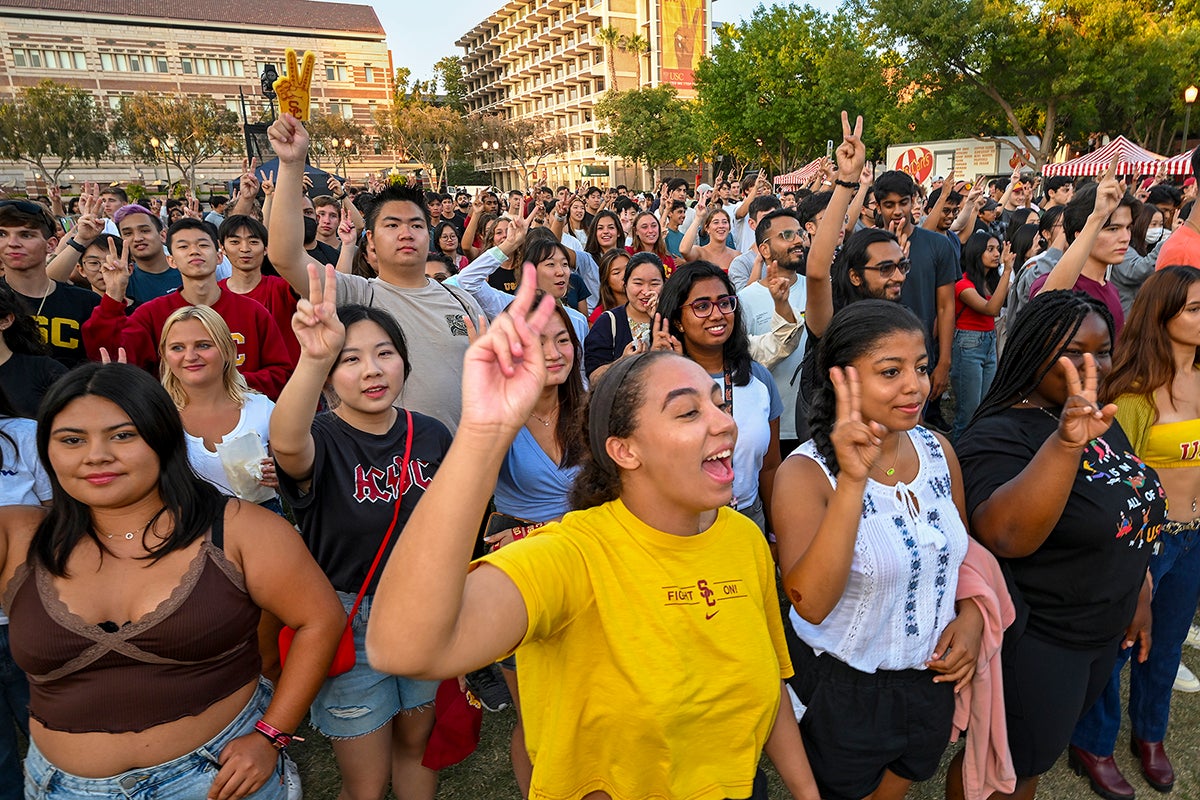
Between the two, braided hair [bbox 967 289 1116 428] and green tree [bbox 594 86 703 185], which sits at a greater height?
green tree [bbox 594 86 703 185]

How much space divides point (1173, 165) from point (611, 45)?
158 ft

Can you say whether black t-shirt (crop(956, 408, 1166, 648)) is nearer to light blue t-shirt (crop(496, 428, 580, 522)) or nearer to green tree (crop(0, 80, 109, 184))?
light blue t-shirt (crop(496, 428, 580, 522))

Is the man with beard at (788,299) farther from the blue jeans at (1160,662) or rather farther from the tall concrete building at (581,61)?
the tall concrete building at (581,61)

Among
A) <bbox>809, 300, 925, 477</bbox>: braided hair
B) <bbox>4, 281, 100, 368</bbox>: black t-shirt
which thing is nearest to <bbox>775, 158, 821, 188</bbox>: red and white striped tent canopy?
<bbox>4, 281, 100, 368</bbox>: black t-shirt

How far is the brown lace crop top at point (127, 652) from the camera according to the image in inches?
67.9

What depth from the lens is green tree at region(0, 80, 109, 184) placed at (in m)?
39.3

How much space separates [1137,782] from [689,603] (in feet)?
8.12

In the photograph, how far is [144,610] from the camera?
1.76m

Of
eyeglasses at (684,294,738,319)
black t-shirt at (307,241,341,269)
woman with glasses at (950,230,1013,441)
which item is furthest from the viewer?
black t-shirt at (307,241,341,269)

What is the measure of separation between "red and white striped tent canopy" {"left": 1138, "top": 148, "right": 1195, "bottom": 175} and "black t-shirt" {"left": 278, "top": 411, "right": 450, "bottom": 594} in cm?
2212

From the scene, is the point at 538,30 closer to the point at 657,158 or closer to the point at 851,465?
the point at 657,158

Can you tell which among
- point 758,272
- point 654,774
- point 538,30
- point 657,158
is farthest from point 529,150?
point 654,774

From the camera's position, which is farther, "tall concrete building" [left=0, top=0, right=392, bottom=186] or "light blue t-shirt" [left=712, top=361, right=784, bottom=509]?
"tall concrete building" [left=0, top=0, right=392, bottom=186]

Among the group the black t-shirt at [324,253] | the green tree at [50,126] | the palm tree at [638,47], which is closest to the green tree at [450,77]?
the palm tree at [638,47]
